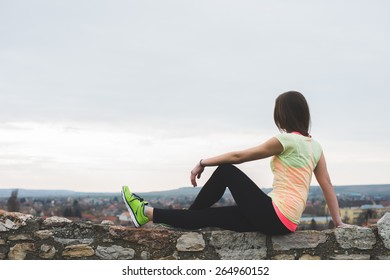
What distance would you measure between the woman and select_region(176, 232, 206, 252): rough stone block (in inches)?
4.9

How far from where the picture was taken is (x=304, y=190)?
4.21 m

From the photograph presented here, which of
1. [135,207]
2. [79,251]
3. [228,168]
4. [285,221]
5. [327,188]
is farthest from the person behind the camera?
[79,251]

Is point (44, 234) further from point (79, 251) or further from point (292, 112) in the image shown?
point (292, 112)

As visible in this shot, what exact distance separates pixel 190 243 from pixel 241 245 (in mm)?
477

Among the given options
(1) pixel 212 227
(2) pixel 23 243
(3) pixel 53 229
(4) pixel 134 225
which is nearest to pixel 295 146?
(1) pixel 212 227

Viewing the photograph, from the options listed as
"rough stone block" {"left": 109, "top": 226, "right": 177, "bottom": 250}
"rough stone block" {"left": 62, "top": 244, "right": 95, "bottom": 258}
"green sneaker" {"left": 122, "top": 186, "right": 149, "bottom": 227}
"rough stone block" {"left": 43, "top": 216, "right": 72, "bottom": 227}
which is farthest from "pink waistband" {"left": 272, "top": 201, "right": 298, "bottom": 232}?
"rough stone block" {"left": 43, "top": 216, "right": 72, "bottom": 227}

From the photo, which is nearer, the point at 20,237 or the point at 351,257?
the point at 351,257

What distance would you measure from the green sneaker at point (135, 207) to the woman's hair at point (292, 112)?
1.47 m

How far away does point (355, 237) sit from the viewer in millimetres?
4496

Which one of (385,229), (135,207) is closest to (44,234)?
(135,207)

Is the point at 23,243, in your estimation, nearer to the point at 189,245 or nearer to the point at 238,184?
the point at 189,245

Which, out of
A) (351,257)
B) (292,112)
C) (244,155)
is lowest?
(351,257)

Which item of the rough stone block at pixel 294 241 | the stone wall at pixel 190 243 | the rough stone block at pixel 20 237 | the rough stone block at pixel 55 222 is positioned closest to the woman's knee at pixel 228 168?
the stone wall at pixel 190 243

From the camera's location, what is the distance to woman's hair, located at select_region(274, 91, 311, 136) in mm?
4230
